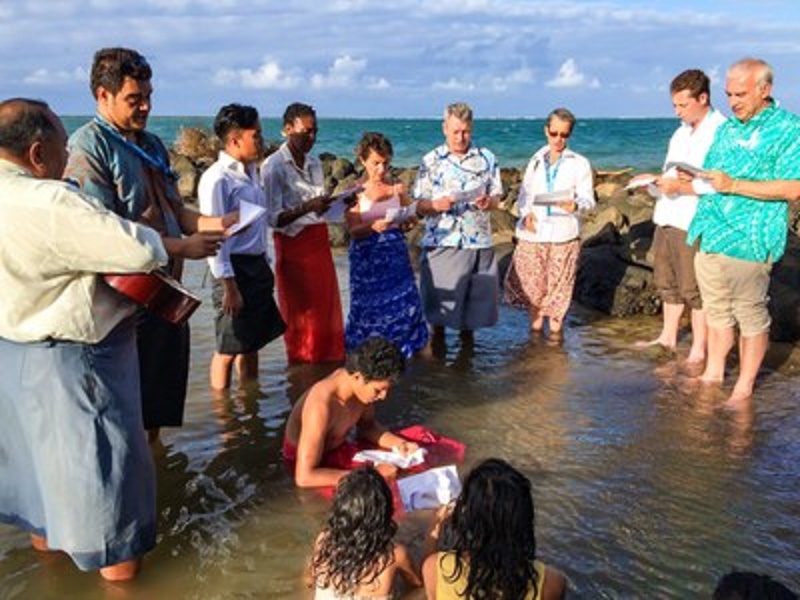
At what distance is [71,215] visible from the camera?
112 inches

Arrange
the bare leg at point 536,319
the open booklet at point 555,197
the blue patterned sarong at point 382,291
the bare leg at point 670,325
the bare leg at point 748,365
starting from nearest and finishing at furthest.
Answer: the bare leg at point 748,365, the blue patterned sarong at point 382,291, the open booklet at point 555,197, the bare leg at point 670,325, the bare leg at point 536,319

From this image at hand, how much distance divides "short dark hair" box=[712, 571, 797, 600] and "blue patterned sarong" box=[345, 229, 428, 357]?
4333 millimetres

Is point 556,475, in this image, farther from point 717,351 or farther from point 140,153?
point 140,153

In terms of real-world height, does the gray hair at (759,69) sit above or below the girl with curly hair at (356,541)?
above

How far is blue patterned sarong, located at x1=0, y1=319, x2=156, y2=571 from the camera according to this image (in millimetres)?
3131

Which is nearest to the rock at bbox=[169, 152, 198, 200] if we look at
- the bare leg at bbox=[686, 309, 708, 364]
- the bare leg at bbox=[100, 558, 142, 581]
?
the bare leg at bbox=[686, 309, 708, 364]

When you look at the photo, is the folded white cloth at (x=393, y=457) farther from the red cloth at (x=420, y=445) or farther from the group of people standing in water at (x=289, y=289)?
the group of people standing in water at (x=289, y=289)

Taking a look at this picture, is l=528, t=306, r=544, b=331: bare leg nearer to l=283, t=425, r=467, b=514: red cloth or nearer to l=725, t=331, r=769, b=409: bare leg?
l=725, t=331, r=769, b=409: bare leg

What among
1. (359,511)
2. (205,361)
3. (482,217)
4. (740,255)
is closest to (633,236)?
(482,217)

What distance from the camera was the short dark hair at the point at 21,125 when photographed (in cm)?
292

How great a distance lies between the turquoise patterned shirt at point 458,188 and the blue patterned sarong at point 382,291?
43 centimetres

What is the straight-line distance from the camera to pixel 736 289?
554cm

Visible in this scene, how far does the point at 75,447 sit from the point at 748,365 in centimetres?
448

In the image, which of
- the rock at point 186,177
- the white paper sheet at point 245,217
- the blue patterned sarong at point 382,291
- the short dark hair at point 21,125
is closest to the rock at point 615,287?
the blue patterned sarong at point 382,291
